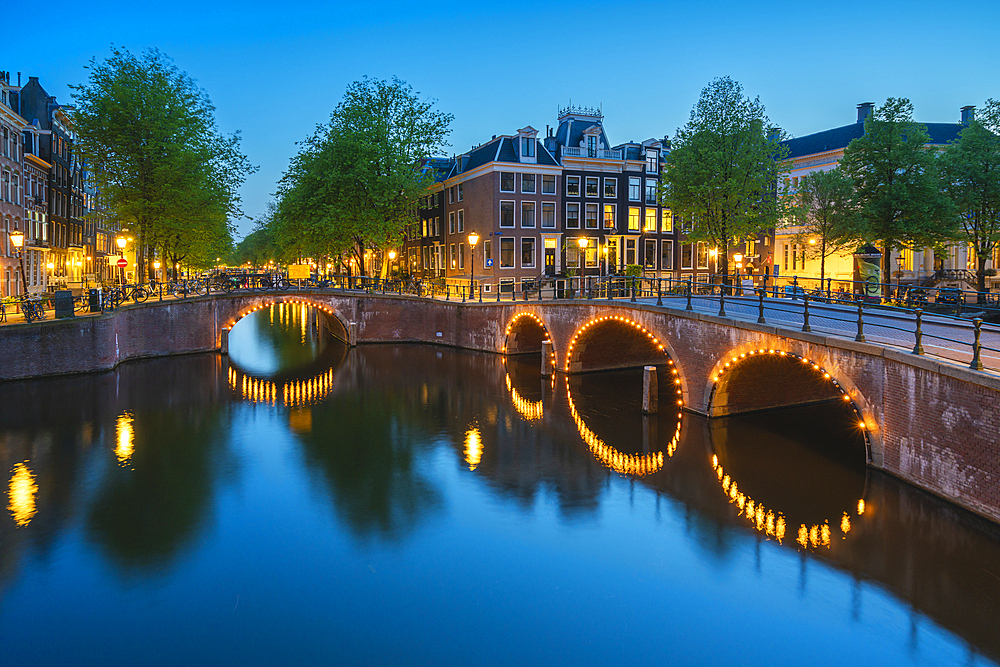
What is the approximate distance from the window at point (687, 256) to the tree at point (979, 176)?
20.7 meters

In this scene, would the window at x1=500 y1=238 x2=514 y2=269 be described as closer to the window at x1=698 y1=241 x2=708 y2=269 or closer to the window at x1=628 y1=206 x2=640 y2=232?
the window at x1=628 y1=206 x2=640 y2=232

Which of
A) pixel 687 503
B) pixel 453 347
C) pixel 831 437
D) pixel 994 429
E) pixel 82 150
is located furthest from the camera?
pixel 453 347

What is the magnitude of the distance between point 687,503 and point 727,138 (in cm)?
2333

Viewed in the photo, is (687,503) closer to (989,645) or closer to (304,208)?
(989,645)

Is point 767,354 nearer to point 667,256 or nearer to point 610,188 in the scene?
point 610,188

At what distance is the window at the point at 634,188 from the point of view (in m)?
48.9

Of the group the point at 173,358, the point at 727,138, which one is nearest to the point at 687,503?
the point at 727,138

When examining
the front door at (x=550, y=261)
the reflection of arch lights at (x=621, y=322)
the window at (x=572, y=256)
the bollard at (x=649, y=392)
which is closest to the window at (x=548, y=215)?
the front door at (x=550, y=261)

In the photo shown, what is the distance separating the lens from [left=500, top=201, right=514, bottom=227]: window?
45531 millimetres

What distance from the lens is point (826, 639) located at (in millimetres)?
9477

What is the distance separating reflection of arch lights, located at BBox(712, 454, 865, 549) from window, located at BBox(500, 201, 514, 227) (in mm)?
32926

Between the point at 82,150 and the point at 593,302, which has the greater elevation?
the point at 82,150

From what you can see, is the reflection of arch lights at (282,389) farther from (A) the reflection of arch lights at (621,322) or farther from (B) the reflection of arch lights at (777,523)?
(B) the reflection of arch lights at (777,523)

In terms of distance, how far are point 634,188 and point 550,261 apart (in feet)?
29.1
